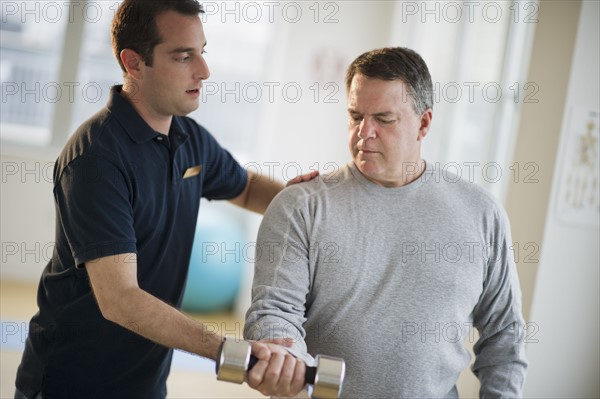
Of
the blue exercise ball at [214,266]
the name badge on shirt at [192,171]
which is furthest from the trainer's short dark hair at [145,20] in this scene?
the blue exercise ball at [214,266]

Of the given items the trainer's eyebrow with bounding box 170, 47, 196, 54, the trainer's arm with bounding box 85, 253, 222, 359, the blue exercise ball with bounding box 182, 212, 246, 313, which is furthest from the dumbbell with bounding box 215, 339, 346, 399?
the blue exercise ball with bounding box 182, 212, 246, 313

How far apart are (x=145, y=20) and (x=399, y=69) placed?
2.43ft

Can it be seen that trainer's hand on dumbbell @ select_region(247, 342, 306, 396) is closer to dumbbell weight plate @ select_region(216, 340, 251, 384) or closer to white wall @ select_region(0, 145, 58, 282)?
dumbbell weight plate @ select_region(216, 340, 251, 384)

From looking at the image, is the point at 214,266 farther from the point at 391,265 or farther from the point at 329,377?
the point at 329,377

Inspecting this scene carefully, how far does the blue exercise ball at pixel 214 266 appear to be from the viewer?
214 inches

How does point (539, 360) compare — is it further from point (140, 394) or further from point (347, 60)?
point (347, 60)

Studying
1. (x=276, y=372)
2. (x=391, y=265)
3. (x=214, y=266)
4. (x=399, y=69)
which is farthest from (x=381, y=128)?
(x=214, y=266)

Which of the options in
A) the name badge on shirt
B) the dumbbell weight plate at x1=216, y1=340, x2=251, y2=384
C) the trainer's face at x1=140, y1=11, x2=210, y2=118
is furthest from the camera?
the name badge on shirt

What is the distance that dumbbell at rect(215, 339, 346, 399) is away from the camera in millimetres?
1327

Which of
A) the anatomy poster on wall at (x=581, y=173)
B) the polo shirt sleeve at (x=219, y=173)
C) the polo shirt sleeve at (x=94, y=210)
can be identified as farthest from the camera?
the anatomy poster on wall at (x=581, y=173)

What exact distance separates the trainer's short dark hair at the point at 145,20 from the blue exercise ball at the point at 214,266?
334cm

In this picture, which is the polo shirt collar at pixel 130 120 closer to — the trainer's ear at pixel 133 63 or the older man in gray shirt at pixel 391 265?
the trainer's ear at pixel 133 63

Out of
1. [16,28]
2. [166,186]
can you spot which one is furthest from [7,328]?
[166,186]

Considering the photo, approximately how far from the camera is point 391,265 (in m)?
1.88
